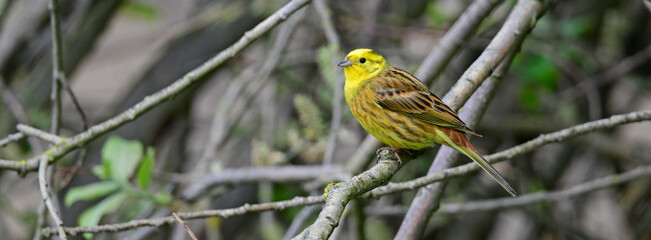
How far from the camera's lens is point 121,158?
310cm

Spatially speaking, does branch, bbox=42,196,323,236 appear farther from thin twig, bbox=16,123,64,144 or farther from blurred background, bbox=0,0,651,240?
blurred background, bbox=0,0,651,240

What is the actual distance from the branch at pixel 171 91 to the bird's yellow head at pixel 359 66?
56 centimetres

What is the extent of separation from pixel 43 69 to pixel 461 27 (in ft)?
9.01

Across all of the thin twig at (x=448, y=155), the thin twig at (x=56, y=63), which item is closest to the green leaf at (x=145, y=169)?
the thin twig at (x=56, y=63)

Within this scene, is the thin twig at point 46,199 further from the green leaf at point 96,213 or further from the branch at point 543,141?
the branch at point 543,141

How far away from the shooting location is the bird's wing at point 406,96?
8.26 ft

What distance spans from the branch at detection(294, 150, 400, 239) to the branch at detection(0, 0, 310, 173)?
0.57 m

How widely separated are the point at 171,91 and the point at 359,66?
84 cm

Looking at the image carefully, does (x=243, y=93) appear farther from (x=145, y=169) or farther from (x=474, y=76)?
(x=474, y=76)

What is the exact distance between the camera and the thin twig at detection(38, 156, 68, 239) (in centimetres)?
192

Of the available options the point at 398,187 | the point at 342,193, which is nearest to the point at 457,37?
the point at 398,187

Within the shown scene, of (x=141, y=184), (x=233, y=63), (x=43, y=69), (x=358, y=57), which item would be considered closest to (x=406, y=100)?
(x=358, y=57)

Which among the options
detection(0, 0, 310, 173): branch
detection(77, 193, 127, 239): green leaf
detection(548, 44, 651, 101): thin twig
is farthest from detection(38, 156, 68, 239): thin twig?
detection(548, 44, 651, 101): thin twig

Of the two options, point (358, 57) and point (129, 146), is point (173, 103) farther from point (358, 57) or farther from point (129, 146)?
point (358, 57)
